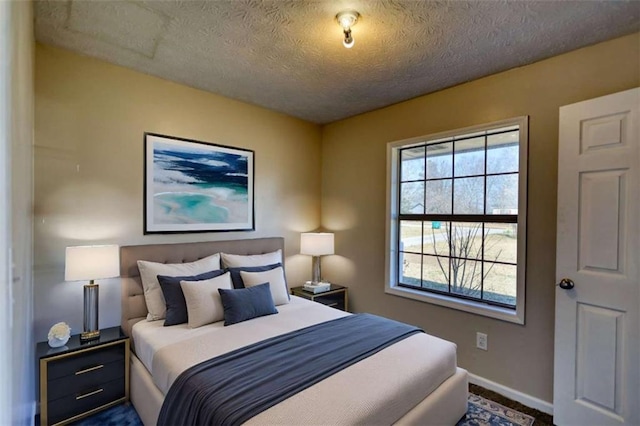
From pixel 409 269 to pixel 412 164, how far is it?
1086 millimetres

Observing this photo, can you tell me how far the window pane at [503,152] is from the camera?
250 cm

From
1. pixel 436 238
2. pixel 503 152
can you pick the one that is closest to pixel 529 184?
pixel 503 152

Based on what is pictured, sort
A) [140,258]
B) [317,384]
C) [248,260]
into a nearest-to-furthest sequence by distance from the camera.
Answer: [317,384]
[140,258]
[248,260]

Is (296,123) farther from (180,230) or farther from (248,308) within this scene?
(248,308)

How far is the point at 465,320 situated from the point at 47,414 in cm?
301

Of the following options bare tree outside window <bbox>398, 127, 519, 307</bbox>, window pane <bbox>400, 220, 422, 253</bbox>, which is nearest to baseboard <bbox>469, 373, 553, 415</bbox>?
bare tree outside window <bbox>398, 127, 519, 307</bbox>

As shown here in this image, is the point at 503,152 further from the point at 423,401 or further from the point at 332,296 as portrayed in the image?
the point at 332,296

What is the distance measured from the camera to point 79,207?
2299 millimetres

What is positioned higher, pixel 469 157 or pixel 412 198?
pixel 469 157

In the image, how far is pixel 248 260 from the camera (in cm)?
291

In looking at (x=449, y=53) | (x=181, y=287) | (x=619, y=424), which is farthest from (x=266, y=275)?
(x=619, y=424)

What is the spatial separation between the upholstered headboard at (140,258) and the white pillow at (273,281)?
1.54 feet

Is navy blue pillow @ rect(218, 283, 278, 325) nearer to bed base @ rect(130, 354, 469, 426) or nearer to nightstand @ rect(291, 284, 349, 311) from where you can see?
bed base @ rect(130, 354, 469, 426)

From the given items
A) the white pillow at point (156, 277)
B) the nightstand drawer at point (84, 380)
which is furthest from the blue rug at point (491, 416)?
the nightstand drawer at point (84, 380)
